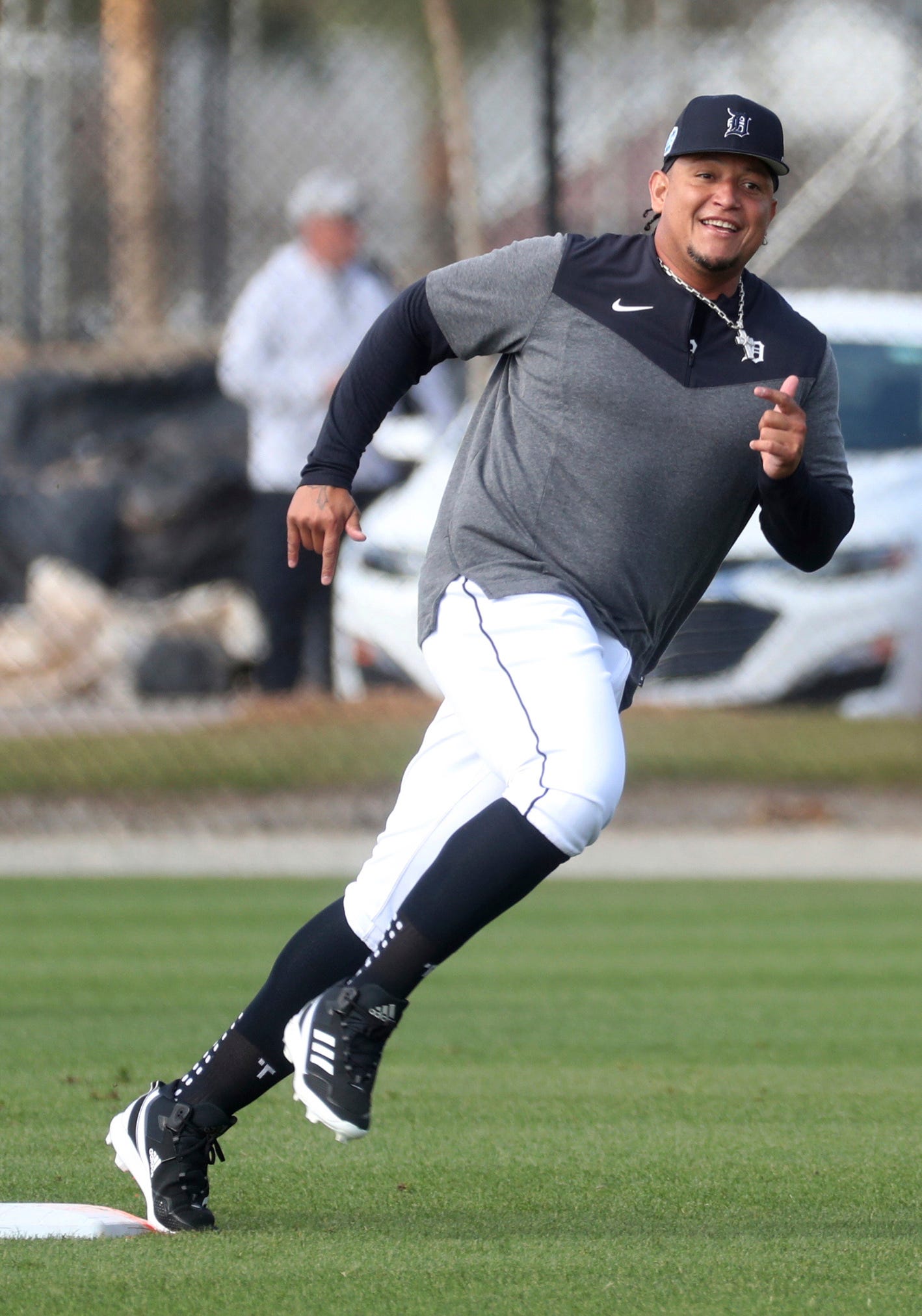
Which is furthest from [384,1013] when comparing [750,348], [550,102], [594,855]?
[550,102]

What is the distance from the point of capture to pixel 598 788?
3334mm

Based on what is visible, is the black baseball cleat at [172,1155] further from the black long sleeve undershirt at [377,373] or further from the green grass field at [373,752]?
the green grass field at [373,752]

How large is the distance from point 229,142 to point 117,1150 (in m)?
9.02

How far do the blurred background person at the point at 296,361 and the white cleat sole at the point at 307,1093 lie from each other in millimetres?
6885

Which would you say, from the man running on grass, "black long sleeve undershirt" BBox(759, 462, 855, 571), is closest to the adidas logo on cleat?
the man running on grass

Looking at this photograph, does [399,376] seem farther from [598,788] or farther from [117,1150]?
[117,1150]

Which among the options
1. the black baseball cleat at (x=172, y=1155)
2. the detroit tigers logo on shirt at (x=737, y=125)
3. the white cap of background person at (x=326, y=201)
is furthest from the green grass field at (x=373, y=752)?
the detroit tigers logo on shirt at (x=737, y=125)

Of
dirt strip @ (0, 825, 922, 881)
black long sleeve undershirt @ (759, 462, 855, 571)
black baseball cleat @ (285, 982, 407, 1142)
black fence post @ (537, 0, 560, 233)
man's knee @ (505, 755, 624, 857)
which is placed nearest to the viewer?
black baseball cleat @ (285, 982, 407, 1142)

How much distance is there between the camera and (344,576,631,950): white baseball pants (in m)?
3.35

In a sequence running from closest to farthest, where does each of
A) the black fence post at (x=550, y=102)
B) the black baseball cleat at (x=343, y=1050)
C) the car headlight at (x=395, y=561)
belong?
the black baseball cleat at (x=343, y=1050)
the car headlight at (x=395, y=561)
the black fence post at (x=550, y=102)

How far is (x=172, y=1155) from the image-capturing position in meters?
3.60

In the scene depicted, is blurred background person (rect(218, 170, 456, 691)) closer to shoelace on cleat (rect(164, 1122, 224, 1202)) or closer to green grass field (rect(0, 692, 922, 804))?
green grass field (rect(0, 692, 922, 804))

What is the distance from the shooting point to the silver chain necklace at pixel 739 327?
3670 millimetres

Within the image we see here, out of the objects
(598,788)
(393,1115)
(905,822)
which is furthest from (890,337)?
(598,788)
